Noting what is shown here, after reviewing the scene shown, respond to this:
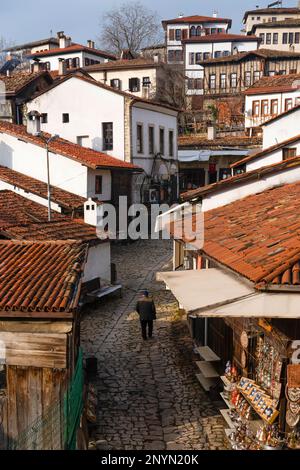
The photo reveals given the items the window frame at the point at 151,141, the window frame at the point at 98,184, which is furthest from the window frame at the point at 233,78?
the window frame at the point at 98,184

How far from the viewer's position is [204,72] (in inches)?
1998

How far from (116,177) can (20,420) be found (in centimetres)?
1968

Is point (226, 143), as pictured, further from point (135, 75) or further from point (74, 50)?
point (74, 50)

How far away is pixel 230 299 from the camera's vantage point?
23.0 ft

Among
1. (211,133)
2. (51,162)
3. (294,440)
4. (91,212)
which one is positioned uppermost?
(211,133)

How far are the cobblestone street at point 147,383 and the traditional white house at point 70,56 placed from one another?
142 ft

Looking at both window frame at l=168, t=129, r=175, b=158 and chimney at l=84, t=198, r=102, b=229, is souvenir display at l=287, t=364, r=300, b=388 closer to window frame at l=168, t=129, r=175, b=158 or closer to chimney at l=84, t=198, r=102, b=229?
chimney at l=84, t=198, r=102, b=229

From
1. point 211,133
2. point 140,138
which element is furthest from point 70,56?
point 140,138

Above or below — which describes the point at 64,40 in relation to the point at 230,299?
above

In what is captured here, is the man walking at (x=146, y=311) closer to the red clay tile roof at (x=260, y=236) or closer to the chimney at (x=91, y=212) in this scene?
the red clay tile roof at (x=260, y=236)

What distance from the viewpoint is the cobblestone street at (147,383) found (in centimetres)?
857

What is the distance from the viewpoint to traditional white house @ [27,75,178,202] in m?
27.6

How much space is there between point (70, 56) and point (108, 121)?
31.4 metres
